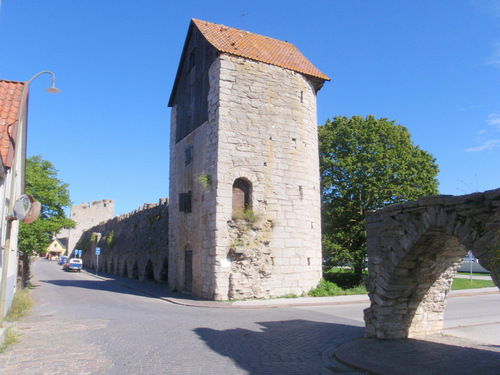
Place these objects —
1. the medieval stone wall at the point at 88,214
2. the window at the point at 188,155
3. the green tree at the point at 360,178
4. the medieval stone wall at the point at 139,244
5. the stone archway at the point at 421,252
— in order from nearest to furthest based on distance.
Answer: the stone archway at the point at 421,252 → the window at the point at 188,155 → the green tree at the point at 360,178 → the medieval stone wall at the point at 139,244 → the medieval stone wall at the point at 88,214

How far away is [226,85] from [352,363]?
12294mm

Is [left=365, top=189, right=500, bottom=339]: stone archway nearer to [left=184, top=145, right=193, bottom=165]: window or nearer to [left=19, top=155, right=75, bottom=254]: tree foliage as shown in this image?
[left=184, top=145, right=193, bottom=165]: window

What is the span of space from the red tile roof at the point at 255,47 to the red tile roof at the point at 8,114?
27.4ft

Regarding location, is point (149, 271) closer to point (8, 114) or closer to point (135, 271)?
point (135, 271)

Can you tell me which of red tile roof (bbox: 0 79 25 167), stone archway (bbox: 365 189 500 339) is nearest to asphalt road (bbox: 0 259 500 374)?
stone archway (bbox: 365 189 500 339)

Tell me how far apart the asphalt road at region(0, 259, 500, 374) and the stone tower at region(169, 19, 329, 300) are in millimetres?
2402

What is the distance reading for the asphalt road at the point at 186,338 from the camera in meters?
6.35

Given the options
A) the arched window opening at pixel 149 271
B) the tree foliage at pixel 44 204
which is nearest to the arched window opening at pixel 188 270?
the tree foliage at pixel 44 204

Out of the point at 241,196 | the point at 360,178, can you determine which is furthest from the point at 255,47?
the point at 360,178

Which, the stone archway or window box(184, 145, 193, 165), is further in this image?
window box(184, 145, 193, 165)

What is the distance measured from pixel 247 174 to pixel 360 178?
9.50 m

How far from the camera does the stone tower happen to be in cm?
1539

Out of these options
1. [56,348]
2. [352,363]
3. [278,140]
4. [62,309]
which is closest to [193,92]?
[278,140]

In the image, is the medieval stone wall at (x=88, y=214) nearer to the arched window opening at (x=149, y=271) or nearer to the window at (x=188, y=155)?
the arched window opening at (x=149, y=271)
